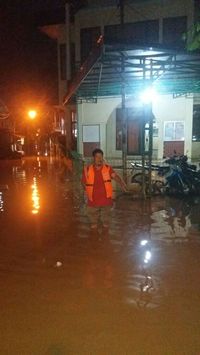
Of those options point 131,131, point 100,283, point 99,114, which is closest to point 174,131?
point 131,131

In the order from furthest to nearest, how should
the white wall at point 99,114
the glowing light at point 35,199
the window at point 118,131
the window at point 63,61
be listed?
the window at point 63,61 < the window at point 118,131 < the white wall at point 99,114 < the glowing light at point 35,199

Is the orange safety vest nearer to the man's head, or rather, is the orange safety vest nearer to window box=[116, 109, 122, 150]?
the man's head

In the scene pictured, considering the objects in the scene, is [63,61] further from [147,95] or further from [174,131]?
[147,95]

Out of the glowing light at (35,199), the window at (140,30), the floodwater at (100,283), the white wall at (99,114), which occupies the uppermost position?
the window at (140,30)

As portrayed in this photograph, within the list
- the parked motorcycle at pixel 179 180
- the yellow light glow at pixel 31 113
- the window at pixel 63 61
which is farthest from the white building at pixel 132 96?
the parked motorcycle at pixel 179 180

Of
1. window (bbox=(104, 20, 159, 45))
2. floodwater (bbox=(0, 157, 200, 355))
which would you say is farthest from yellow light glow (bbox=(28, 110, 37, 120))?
floodwater (bbox=(0, 157, 200, 355))

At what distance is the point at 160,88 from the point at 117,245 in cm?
1247

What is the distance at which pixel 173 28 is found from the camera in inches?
785

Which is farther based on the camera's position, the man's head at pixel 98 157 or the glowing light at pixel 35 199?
the glowing light at pixel 35 199

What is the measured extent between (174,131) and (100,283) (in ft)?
52.0

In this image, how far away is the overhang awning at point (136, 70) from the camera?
31.8ft

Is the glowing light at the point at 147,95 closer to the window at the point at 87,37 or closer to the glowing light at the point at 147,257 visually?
the glowing light at the point at 147,257

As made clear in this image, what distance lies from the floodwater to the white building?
11017mm

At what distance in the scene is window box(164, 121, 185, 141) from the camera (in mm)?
19906
